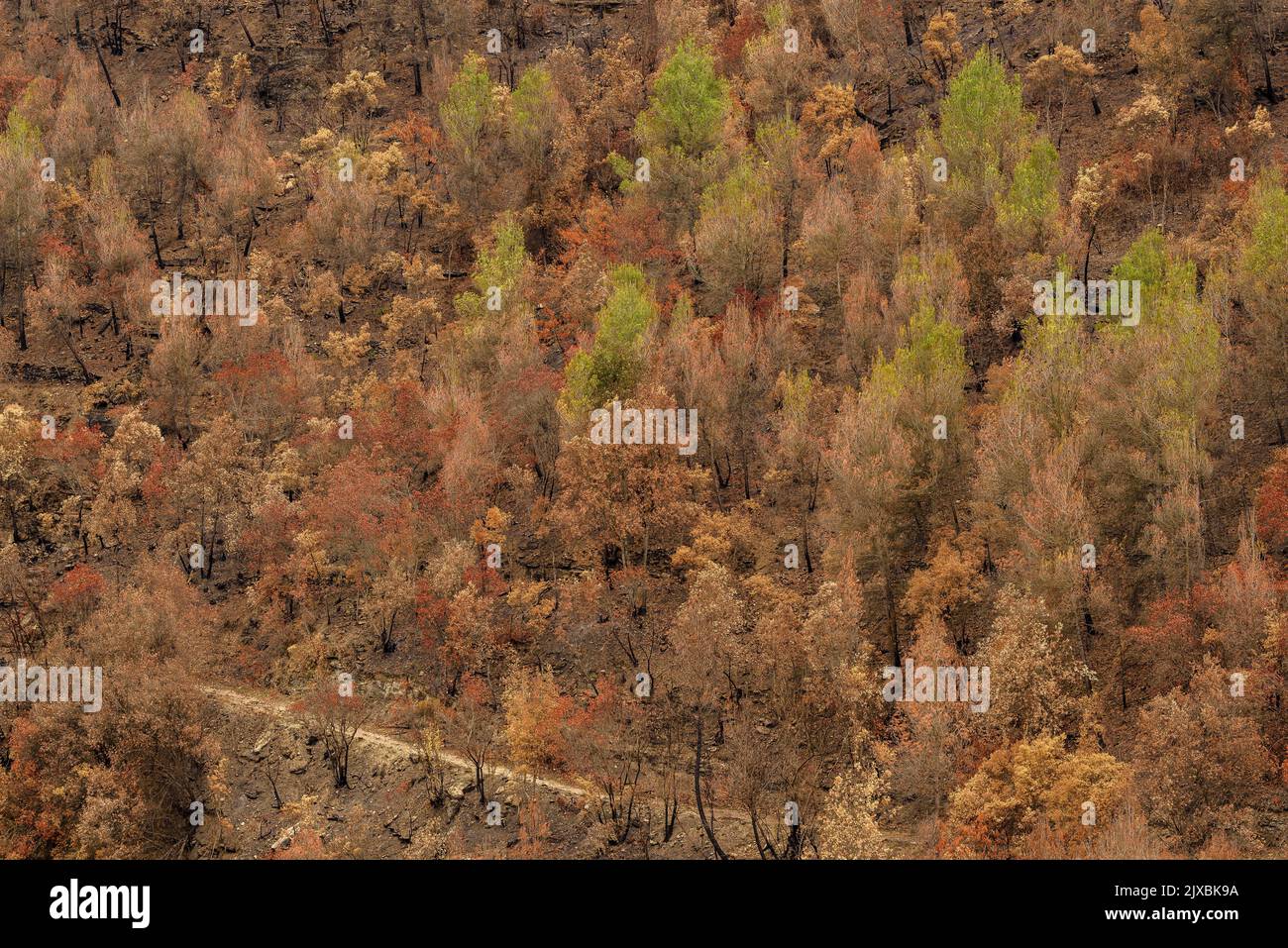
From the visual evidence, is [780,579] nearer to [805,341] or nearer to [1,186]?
[805,341]

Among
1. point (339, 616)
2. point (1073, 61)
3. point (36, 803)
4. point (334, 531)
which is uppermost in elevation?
point (1073, 61)

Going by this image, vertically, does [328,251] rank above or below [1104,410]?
above

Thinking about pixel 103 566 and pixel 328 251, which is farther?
pixel 328 251

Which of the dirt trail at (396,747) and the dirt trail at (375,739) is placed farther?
the dirt trail at (375,739)

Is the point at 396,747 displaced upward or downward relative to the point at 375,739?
downward

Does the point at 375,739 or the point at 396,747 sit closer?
the point at 396,747

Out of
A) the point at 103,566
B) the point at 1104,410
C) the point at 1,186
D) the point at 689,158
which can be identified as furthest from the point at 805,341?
the point at 1,186

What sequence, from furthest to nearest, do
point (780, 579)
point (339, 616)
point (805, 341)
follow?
1. point (805, 341)
2. point (339, 616)
3. point (780, 579)

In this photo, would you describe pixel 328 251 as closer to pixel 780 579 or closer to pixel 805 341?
pixel 805 341

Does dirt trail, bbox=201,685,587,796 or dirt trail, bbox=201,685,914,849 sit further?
dirt trail, bbox=201,685,587,796
